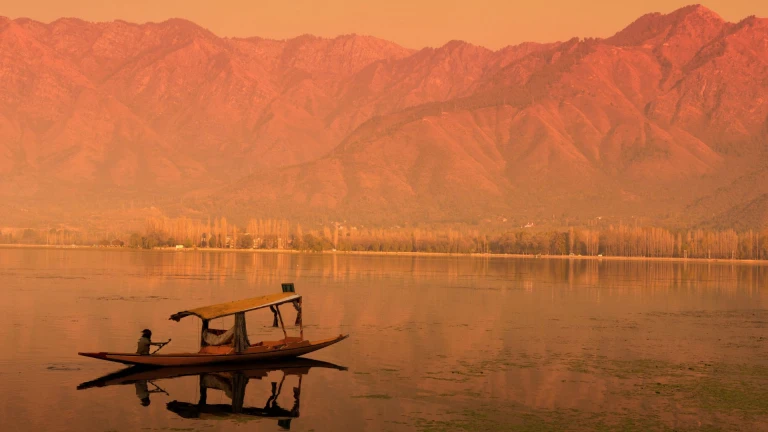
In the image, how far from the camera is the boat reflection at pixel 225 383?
1875 inches

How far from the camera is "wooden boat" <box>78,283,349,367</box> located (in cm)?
5591

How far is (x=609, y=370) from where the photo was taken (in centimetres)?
6106

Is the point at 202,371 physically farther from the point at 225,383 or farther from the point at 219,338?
the point at 225,383

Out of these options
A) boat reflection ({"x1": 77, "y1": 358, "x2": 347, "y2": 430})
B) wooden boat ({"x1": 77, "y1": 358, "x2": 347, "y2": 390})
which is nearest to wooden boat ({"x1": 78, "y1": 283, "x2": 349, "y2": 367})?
wooden boat ({"x1": 77, "y1": 358, "x2": 347, "y2": 390})

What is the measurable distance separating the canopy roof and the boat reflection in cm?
310

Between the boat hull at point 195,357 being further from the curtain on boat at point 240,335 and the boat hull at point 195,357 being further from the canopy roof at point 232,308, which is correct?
Answer: the canopy roof at point 232,308

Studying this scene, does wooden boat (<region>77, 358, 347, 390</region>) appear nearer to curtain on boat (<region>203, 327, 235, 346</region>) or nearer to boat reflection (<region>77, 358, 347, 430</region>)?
boat reflection (<region>77, 358, 347, 430</region>)

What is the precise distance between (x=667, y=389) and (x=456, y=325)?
30.3m

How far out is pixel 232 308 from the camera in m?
59.4

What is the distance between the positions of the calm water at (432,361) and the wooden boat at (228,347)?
133 cm

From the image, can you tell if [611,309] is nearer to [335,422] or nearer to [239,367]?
[239,367]

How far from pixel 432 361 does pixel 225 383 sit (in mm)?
14382

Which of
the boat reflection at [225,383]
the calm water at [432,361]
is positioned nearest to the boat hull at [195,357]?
the boat reflection at [225,383]

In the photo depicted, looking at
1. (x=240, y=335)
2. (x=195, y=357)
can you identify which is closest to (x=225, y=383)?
(x=195, y=357)
